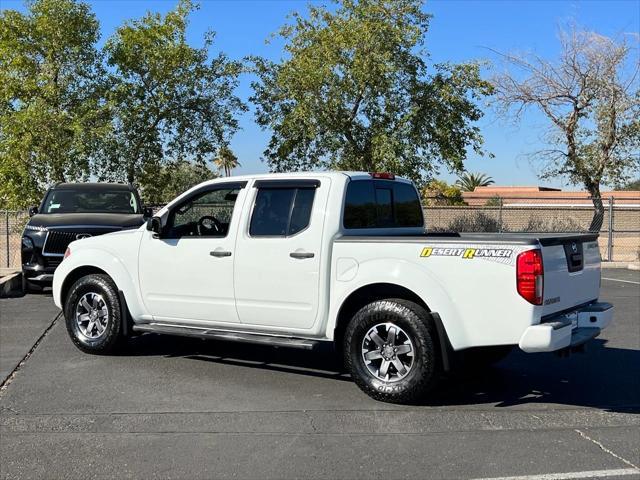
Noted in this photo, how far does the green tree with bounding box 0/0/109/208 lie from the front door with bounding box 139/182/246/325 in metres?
12.3

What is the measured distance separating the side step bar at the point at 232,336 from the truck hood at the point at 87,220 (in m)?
5.13

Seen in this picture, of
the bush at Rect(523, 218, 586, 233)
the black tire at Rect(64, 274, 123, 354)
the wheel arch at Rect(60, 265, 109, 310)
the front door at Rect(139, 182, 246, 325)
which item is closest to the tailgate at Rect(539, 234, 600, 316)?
the front door at Rect(139, 182, 246, 325)

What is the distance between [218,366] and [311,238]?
190cm

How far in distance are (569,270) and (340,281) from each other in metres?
1.87

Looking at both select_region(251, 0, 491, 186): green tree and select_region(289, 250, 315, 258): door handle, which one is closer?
select_region(289, 250, 315, 258): door handle

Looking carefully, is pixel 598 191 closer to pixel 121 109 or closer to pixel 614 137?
pixel 614 137

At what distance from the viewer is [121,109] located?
1962cm

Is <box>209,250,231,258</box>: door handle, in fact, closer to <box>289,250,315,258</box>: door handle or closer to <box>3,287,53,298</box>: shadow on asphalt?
<box>289,250,315,258</box>: door handle

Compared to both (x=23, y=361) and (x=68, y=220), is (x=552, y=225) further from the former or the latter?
(x=23, y=361)

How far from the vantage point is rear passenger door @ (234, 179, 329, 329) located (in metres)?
6.05

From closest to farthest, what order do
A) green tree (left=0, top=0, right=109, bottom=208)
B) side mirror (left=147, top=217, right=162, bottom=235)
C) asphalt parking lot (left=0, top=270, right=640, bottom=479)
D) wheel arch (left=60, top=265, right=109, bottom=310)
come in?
asphalt parking lot (left=0, top=270, right=640, bottom=479) → side mirror (left=147, top=217, right=162, bottom=235) → wheel arch (left=60, top=265, right=109, bottom=310) → green tree (left=0, top=0, right=109, bottom=208)

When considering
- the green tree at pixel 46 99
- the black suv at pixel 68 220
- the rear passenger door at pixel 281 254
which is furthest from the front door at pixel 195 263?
the green tree at pixel 46 99

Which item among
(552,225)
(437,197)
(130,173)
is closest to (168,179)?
(130,173)

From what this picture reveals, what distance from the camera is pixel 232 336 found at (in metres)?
6.41
